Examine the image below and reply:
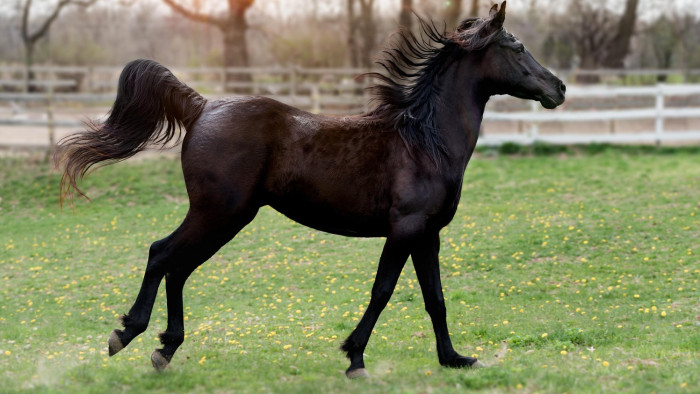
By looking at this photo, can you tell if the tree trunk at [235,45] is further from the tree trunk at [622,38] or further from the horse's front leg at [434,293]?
the horse's front leg at [434,293]

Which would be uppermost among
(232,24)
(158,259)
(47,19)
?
(47,19)

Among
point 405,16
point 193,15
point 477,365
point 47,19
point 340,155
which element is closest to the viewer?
point 340,155

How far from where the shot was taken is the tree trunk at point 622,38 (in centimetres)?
2889

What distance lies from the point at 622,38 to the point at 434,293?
2798cm

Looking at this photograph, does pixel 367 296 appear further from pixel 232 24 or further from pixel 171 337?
pixel 232 24

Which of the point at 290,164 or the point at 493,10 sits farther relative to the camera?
the point at 493,10

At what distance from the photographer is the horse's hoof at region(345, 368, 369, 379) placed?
17.1ft

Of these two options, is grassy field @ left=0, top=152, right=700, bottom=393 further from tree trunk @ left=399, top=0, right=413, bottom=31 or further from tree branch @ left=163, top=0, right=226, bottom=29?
tree trunk @ left=399, top=0, right=413, bottom=31

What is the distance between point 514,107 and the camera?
21.4 m

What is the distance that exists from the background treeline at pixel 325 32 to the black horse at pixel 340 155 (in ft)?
61.1

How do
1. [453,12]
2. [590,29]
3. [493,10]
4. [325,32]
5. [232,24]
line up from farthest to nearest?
[590,29], [325,32], [453,12], [232,24], [493,10]

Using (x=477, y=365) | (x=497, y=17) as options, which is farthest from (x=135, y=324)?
(x=497, y=17)

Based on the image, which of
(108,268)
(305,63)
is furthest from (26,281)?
(305,63)

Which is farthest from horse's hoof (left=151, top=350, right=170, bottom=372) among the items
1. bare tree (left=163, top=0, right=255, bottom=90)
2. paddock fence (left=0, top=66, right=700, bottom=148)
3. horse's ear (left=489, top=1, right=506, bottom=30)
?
bare tree (left=163, top=0, right=255, bottom=90)
